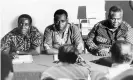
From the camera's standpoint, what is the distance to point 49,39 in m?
3.41

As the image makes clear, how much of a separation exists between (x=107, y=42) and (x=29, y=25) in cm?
105

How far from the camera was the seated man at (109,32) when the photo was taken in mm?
3248

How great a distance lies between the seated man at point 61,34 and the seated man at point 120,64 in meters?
1.36

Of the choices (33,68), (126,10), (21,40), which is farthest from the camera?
(126,10)

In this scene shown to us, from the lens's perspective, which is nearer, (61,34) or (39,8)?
(61,34)

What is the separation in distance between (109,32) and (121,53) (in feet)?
4.76

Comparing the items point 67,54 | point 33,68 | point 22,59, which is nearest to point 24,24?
point 22,59

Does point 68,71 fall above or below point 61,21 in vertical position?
below

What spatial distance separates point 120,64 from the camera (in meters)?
1.94

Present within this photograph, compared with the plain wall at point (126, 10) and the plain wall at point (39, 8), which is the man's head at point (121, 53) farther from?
the plain wall at point (126, 10)

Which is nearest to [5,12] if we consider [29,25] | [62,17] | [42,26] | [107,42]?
[42,26]

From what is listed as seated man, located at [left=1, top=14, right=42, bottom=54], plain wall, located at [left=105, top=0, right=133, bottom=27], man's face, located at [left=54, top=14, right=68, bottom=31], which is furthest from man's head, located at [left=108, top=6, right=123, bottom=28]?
plain wall, located at [left=105, top=0, right=133, bottom=27]

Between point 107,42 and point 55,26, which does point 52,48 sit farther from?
point 107,42

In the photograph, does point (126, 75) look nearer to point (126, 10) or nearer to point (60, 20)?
point (60, 20)
